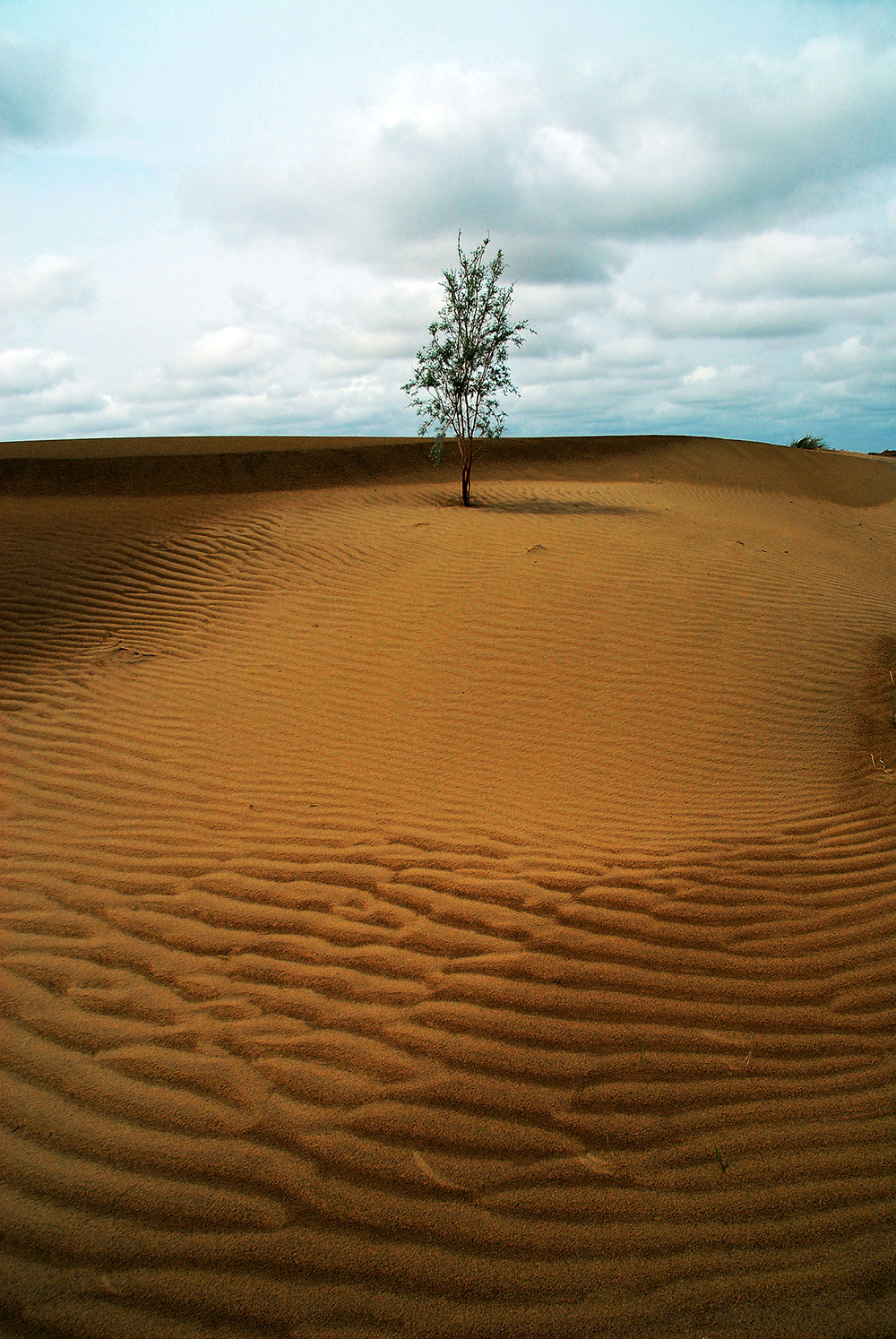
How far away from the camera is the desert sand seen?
2.01m

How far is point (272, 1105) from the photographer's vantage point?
2.44 m

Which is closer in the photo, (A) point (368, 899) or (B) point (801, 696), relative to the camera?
(A) point (368, 899)

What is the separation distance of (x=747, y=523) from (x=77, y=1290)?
12809mm

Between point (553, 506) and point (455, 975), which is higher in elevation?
point (553, 506)

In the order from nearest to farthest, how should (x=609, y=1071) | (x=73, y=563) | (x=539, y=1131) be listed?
A: 1. (x=539, y=1131)
2. (x=609, y=1071)
3. (x=73, y=563)

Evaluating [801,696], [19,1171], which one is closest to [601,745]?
[801,696]

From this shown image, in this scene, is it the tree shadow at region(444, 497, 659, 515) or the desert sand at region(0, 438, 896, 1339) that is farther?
the tree shadow at region(444, 497, 659, 515)

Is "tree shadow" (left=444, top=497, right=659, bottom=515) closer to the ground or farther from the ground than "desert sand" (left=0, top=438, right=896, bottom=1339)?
farther from the ground

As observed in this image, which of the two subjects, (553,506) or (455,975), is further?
(553,506)

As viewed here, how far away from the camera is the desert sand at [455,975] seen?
6.61 feet

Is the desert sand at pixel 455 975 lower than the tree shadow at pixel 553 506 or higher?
lower

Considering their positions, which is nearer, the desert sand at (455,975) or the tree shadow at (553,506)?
the desert sand at (455,975)

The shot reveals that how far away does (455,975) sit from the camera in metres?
2.95

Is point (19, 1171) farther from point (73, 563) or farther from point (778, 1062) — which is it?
point (73, 563)
